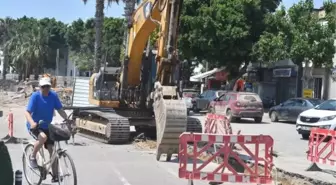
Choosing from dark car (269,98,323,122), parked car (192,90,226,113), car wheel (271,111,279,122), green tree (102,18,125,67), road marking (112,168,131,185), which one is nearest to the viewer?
road marking (112,168,131,185)

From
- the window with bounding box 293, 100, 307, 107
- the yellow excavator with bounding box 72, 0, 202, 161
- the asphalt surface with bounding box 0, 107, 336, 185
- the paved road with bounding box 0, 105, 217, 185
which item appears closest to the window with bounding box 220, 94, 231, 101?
the window with bounding box 293, 100, 307, 107

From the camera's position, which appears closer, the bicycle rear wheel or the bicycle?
the bicycle

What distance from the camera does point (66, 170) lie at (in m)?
8.09

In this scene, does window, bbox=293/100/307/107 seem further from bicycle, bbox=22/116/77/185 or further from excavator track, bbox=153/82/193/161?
bicycle, bbox=22/116/77/185

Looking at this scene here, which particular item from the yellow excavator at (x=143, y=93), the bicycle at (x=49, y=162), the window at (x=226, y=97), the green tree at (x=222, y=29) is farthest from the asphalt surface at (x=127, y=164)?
the green tree at (x=222, y=29)

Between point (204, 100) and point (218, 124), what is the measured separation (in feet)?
72.0

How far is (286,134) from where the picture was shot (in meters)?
22.6

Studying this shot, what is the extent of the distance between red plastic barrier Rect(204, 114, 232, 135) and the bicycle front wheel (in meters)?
6.38

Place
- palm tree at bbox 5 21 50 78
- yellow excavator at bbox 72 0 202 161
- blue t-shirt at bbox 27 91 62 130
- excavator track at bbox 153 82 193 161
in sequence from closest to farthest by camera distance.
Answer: blue t-shirt at bbox 27 91 62 130, excavator track at bbox 153 82 193 161, yellow excavator at bbox 72 0 202 161, palm tree at bbox 5 21 50 78

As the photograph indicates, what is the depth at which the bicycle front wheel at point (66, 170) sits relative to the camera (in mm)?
7984

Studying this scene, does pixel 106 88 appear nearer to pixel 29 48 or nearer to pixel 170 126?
pixel 170 126

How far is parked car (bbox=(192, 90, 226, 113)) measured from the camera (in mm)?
35231

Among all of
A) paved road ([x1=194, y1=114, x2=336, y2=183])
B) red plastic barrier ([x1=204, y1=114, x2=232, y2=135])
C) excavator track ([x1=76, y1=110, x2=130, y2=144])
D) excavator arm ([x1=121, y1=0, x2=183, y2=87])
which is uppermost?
excavator arm ([x1=121, y1=0, x2=183, y2=87])

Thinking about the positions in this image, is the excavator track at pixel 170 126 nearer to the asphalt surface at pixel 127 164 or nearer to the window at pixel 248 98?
the asphalt surface at pixel 127 164
